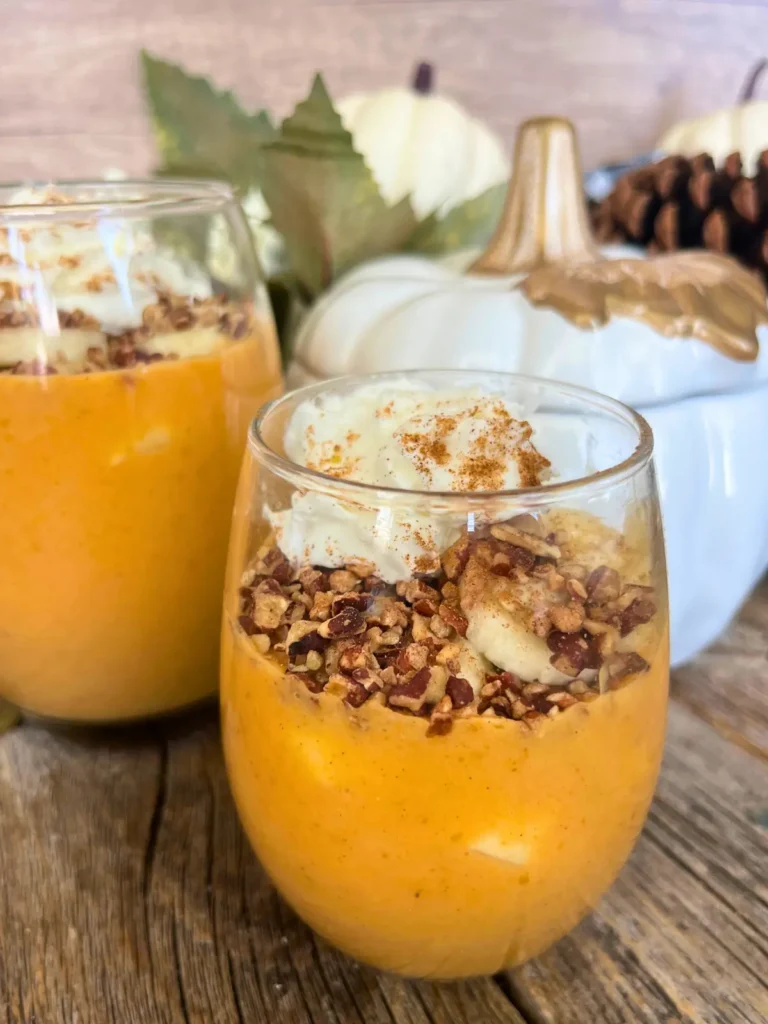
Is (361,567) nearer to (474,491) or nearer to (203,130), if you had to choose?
(474,491)

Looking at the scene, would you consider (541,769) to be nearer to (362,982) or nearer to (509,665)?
(509,665)

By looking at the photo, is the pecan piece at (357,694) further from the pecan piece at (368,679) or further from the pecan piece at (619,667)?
the pecan piece at (619,667)

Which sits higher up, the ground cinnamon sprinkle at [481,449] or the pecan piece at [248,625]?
the ground cinnamon sprinkle at [481,449]

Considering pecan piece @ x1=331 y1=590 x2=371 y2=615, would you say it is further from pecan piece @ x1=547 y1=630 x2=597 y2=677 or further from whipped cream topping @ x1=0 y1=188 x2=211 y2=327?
whipped cream topping @ x1=0 y1=188 x2=211 y2=327

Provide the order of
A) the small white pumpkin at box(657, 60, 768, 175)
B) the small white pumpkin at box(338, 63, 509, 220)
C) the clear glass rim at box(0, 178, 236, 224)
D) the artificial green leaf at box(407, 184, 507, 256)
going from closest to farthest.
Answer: the clear glass rim at box(0, 178, 236, 224), the artificial green leaf at box(407, 184, 507, 256), the small white pumpkin at box(338, 63, 509, 220), the small white pumpkin at box(657, 60, 768, 175)

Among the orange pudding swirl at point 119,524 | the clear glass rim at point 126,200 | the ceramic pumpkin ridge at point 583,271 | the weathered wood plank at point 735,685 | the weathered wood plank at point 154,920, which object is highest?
the clear glass rim at point 126,200

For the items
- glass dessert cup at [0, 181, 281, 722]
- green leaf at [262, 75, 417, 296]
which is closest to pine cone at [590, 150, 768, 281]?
green leaf at [262, 75, 417, 296]

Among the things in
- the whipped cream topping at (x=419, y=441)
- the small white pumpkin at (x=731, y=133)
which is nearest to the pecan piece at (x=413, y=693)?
the whipped cream topping at (x=419, y=441)

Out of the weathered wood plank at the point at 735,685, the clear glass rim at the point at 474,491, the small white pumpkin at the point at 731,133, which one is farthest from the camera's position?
the small white pumpkin at the point at 731,133
